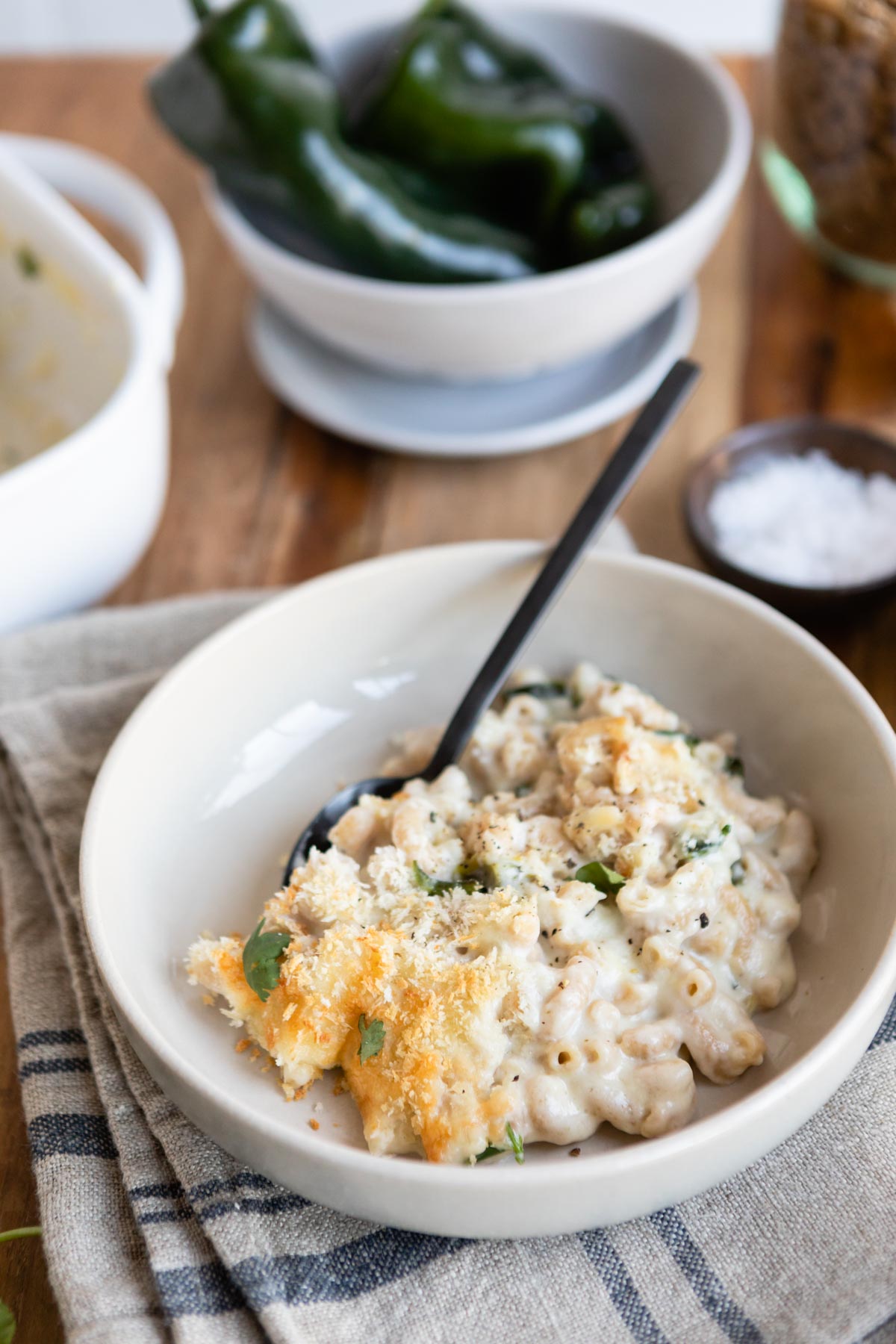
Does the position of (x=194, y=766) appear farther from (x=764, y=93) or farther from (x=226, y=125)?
(x=764, y=93)

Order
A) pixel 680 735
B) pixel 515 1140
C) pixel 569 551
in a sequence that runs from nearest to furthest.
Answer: pixel 515 1140 < pixel 680 735 < pixel 569 551

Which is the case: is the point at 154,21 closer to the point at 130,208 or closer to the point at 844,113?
the point at 130,208

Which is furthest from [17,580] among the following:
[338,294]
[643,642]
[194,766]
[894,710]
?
[894,710]

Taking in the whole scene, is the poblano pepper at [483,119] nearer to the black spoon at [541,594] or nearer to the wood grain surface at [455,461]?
the wood grain surface at [455,461]

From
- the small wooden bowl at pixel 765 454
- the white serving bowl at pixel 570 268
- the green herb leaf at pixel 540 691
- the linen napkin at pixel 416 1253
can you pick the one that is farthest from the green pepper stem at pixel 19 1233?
the white serving bowl at pixel 570 268

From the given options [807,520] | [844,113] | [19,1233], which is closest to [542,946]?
[19,1233]

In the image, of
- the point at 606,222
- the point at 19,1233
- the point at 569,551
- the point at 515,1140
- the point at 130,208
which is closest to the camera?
the point at 515,1140

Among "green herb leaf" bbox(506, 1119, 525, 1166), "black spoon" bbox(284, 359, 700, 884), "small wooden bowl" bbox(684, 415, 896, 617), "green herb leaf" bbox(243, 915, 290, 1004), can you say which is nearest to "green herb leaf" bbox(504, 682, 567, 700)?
"black spoon" bbox(284, 359, 700, 884)

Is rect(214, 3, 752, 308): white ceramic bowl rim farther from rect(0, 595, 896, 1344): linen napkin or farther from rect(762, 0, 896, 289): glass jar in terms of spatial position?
rect(0, 595, 896, 1344): linen napkin
